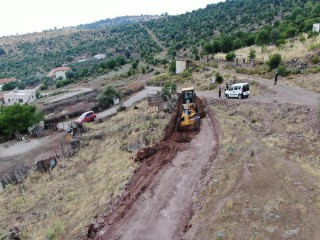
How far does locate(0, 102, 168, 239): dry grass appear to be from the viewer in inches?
669

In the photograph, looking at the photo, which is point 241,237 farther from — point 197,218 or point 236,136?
point 236,136

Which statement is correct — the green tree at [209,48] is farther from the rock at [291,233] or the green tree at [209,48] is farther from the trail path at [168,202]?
the rock at [291,233]

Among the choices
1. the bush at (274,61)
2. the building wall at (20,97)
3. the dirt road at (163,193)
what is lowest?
the building wall at (20,97)

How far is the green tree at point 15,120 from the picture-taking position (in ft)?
133

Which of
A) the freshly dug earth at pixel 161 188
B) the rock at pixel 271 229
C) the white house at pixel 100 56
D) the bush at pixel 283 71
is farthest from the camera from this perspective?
the white house at pixel 100 56

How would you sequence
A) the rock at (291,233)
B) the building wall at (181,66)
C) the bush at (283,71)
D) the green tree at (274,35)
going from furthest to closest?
the green tree at (274,35) < the building wall at (181,66) < the bush at (283,71) < the rock at (291,233)

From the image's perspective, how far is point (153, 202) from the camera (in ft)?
51.8

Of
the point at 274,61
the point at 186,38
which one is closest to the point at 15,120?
the point at 274,61

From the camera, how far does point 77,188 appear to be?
21531mm

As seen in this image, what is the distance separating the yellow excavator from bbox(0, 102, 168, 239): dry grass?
5.78 ft

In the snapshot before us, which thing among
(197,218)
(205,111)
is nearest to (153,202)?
(197,218)

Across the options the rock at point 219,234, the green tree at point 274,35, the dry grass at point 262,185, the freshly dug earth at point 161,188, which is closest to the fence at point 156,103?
the freshly dug earth at point 161,188

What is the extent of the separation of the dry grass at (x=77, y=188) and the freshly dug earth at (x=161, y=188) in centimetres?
102

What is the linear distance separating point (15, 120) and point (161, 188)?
30.1 m
